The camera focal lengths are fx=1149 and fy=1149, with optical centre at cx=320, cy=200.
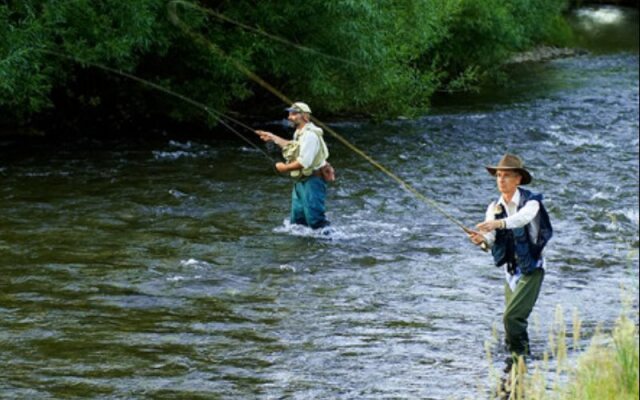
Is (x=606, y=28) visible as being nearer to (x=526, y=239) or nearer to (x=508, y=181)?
(x=508, y=181)

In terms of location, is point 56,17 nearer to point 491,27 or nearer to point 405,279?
point 405,279

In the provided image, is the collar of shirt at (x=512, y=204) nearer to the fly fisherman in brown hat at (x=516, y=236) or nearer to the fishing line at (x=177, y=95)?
the fly fisherman in brown hat at (x=516, y=236)

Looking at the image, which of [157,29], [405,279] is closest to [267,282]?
[405,279]

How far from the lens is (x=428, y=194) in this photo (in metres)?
16.9

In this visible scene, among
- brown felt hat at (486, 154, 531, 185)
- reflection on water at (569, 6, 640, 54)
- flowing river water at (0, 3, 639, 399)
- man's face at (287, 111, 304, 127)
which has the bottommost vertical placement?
flowing river water at (0, 3, 639, 399)

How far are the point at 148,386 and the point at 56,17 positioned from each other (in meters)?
9.83

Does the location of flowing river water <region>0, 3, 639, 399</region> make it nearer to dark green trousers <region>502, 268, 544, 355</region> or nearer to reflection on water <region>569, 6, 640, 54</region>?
dark green trousers <region>502, 268, 544, 355</region>

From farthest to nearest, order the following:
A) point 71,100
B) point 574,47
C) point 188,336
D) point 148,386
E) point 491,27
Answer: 1. point 574,47
2. point 491,27
3. point 71,100
4. point 188,336
5. point 148,386

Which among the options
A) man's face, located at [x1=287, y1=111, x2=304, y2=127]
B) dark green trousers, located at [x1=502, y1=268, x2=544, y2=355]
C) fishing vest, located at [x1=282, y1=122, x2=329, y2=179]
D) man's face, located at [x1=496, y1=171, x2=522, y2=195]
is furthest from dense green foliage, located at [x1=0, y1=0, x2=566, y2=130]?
dark green trousers, located at [x1=502, y1=268, x2=544, y2=355]

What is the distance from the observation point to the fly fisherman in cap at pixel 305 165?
43.0 feet

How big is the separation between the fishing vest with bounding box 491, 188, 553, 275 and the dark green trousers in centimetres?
9

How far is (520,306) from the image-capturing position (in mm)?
8852

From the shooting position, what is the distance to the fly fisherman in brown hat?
28.2 ft

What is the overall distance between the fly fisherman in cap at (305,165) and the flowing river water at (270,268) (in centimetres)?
27
